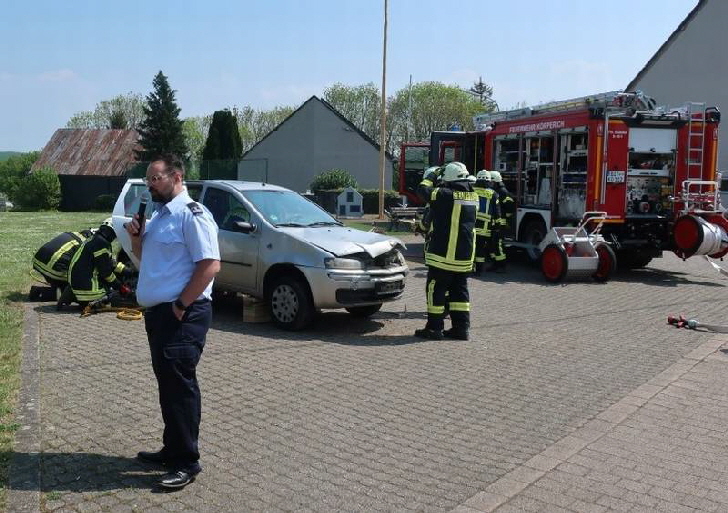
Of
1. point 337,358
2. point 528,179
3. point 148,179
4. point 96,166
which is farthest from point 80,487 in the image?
point 96,166

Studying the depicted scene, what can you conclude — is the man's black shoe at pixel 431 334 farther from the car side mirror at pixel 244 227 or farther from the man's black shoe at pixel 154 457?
the man's black shoe at pixel 154 457

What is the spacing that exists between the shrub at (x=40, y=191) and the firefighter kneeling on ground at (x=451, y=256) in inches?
1683

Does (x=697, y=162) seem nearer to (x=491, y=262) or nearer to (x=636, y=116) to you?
(x=636, y=116)

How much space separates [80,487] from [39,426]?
1169 millimetres

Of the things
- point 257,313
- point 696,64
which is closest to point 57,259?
point 257,313

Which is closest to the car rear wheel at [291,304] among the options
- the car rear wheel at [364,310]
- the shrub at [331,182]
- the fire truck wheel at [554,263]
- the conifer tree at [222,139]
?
the car rear wheel at [364,310]

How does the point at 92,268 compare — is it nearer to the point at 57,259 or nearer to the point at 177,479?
the point at 57,259

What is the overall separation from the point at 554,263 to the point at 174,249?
32.3 feet

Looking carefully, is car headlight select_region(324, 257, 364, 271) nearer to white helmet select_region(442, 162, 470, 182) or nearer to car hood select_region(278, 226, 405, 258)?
car hood select_region(278, 226, 405, 258)

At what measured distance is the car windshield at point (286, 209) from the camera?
368 inches

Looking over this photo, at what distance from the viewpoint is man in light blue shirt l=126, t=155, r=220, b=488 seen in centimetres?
438

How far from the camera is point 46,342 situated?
26.2ft

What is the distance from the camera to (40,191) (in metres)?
46.1

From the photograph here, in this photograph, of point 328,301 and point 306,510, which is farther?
point 328,301
